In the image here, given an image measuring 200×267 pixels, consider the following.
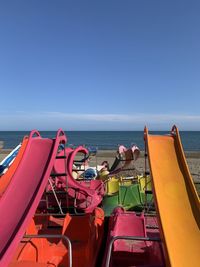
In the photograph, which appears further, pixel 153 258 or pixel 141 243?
pixel 141 243

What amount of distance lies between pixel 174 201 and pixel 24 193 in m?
2.01

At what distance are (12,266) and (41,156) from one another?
1.65m

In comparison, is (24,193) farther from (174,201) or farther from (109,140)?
(109,140)

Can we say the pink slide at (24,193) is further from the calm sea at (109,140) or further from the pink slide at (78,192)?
the calm sea at (109,140)

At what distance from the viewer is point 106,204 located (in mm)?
11969

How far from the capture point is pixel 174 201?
→ 16.0 feet

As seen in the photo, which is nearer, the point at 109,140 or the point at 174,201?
the point at 174,201

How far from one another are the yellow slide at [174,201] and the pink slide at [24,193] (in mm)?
1533

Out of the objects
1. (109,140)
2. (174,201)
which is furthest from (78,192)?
(109,140)

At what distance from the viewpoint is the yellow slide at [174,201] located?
13.7 feet

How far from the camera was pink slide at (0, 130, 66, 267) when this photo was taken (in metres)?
4.32

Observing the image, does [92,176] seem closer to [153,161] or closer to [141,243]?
[141,243]

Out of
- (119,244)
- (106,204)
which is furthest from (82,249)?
(106,204)

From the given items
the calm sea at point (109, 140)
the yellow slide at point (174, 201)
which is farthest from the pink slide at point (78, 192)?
the calm sea at point (109, 140)
